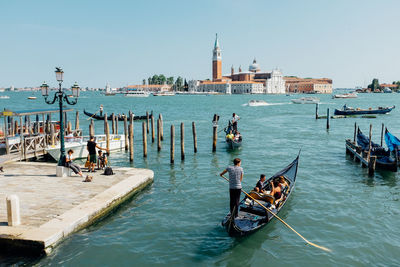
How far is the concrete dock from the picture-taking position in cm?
661

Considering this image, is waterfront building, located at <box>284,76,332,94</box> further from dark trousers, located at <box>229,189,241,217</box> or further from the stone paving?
dark trousers, located at <box>229,189,241,217</box>

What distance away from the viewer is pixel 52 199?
8.70m

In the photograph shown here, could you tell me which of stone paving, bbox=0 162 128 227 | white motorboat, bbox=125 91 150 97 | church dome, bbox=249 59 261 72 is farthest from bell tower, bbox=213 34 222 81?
stone paving, bbox=0 162 128 227

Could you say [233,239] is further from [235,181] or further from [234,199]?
[235,181]

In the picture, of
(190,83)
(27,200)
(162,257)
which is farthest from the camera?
(190,83)

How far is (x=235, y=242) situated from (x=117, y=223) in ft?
9.87

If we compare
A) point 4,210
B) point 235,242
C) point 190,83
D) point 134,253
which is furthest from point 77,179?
point 190,83

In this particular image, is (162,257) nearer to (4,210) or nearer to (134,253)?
(134,253)

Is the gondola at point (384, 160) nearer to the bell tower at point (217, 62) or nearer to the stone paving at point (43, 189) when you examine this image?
the stone paving at point (43, 189)

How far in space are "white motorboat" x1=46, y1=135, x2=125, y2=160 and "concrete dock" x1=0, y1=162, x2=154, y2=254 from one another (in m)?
2.69

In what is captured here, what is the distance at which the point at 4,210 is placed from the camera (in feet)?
25.9

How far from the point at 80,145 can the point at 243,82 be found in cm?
14886

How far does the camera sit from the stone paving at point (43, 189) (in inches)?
306

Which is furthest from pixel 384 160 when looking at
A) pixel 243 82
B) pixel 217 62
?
pixel 217 62
